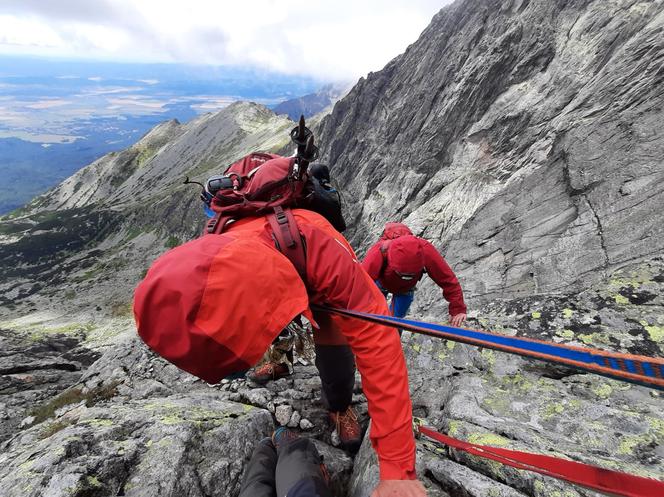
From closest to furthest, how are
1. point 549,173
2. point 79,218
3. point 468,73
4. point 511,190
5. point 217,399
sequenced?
point 217,399
point 549,173
point 511,190
point 468,73
point 79,218

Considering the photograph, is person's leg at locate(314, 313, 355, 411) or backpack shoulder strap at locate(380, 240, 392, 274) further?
backpack shoulder strap at locate(380, 240, 392, 274)

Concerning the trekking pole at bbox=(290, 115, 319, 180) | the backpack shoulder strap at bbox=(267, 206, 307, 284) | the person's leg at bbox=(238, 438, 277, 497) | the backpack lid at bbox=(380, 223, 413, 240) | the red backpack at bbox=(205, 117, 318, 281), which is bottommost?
the person's leg at bbox=(238, 438, 277, 497)

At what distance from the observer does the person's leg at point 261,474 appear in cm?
411

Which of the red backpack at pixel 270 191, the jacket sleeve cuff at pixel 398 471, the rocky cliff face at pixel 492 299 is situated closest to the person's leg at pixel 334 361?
the rocky cliff face at pixel 492 299

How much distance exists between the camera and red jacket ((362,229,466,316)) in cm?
818

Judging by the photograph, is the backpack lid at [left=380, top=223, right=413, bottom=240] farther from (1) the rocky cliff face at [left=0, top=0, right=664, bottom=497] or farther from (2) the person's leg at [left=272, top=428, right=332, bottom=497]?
(2) the person's leg at [left=272, top=428, right=332, bottom=497]

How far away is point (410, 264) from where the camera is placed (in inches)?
322

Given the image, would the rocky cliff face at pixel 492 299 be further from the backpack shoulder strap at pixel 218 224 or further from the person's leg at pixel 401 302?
the backpack shoulder strap at pixel 218 224

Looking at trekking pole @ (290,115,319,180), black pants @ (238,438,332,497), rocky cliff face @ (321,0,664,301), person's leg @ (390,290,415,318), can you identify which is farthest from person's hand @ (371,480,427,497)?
rocky cliff face @ (321,0,664,301)

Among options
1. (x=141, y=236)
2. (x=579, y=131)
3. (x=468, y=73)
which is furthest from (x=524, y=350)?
(x=141, y=236)

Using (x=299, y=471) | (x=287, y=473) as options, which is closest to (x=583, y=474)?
(x=299, y=471)

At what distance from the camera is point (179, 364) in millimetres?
2920

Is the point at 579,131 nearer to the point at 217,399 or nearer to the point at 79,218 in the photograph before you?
the point at 217,399

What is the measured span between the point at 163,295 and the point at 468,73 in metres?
56.1
